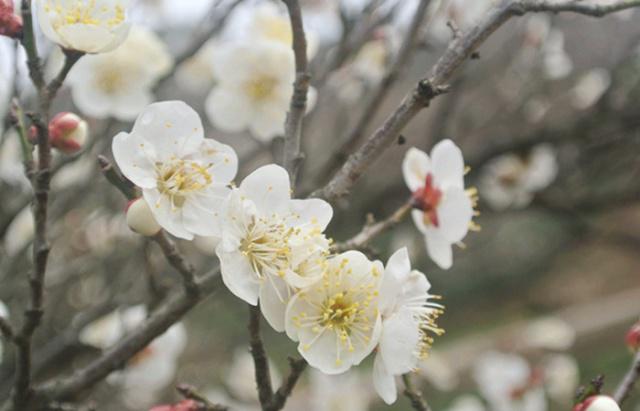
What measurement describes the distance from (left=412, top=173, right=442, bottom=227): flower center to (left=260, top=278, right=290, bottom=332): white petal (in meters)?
0.46

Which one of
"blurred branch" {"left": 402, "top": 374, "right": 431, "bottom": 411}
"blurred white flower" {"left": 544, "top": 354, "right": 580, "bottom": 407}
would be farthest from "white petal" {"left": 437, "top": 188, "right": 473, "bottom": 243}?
"blurred white flower" {"left": 544, "top": 354, "right": 580, "bottom": 407}

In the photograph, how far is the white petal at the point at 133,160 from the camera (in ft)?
3.21

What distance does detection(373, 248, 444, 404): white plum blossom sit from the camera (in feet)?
3.03

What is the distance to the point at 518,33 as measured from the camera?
3355 millimetres

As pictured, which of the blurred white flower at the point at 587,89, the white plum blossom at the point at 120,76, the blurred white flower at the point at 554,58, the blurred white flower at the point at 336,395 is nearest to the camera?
the white plum blossom at the point at 120,76

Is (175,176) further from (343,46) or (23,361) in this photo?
(343,46)

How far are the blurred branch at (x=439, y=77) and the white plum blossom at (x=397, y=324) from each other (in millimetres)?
154

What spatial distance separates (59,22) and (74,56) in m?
0.06

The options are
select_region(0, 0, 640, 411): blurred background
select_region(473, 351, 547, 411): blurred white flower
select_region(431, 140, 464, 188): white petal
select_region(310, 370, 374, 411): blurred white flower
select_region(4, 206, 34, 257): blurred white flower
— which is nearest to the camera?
select_region(431, 140, 464, 188): white petal

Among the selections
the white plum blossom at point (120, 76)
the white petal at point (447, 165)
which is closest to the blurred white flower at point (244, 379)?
the white plum blossom at point (120, 76)

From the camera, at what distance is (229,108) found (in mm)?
1781

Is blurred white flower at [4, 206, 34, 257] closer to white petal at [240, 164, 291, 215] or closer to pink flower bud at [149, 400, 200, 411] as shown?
pink flower bud at [149, 400, 200, 411]

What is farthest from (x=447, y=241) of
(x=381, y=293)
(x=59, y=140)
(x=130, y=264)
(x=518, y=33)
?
(x=518, y=33)

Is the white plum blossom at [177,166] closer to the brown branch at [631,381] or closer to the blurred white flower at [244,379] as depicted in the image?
the brown branch at [631,381]
